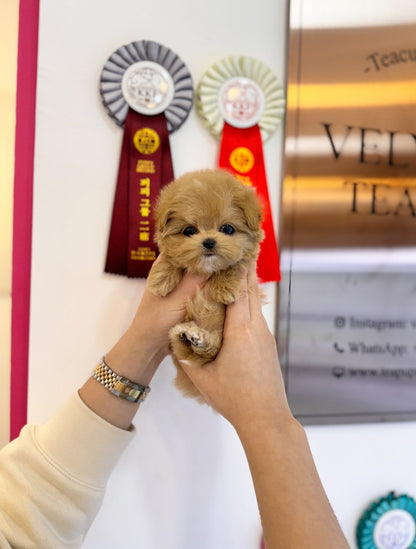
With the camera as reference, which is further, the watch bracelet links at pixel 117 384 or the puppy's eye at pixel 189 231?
the watch bracelet links at pixel 117 384

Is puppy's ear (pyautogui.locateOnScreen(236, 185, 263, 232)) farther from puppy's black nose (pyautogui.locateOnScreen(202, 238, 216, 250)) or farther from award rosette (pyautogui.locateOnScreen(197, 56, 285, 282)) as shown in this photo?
award rosette (pyautogui.locateOnScreen(197, 56, 285, 282))

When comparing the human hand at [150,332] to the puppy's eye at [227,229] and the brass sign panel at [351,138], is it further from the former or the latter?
the brass sign panel at [351,138]

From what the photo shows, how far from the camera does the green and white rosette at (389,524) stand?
4.17ft

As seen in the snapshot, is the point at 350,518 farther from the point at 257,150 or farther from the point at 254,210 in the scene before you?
the point at 257,150

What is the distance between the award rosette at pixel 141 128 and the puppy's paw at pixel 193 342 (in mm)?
375

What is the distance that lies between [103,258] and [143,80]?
54 centimetres

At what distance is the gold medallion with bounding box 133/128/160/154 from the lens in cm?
112

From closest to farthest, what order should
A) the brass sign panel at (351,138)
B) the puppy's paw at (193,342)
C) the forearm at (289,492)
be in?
the forearm at (289,492)
the puppy's paw at (193,342)
the brass sign panel at (351,138)

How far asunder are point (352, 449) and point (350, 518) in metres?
0.24

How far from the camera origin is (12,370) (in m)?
1.16

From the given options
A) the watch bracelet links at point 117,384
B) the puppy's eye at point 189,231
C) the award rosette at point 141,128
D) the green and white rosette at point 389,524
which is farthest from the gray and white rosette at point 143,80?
the green and white rosette at point 389,524

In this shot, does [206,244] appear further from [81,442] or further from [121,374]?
[81,442]

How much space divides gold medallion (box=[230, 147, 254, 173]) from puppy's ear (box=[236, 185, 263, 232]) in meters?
0.32

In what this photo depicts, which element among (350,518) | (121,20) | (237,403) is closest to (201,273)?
(237,403)
